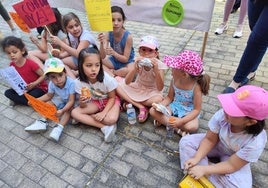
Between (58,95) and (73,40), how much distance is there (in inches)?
37.5

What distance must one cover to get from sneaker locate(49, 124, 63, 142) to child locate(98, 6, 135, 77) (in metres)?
1.15

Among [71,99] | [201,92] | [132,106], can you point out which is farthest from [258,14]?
[71,99]

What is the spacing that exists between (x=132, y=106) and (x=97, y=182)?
1.06 metres

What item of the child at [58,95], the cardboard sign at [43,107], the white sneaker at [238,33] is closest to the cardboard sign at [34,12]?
the child at [58,95]

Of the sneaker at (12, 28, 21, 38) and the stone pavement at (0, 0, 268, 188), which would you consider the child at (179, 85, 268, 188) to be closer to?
the stone pavement at (0, 0, 268, 188)

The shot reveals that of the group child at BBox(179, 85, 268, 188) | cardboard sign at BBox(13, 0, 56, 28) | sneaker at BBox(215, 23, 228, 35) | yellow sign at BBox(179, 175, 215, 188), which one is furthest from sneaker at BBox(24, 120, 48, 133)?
sneaker at BBox(215, 23, 228, 35)

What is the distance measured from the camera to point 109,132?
8.78ft

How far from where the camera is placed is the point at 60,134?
9.21ft

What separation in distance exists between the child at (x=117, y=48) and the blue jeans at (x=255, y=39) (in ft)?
4.81

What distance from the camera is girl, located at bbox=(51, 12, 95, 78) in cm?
332

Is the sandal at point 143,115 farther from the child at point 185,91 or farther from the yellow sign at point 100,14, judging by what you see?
the yellow sign at point 100,14

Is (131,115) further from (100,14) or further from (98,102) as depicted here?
(100,14)

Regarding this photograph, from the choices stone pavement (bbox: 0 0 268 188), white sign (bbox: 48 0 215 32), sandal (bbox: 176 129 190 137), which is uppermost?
white sign (bbox: 48 0 215 32)

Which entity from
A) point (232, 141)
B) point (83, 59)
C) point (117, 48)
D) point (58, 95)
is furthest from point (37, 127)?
point (232, 141)
